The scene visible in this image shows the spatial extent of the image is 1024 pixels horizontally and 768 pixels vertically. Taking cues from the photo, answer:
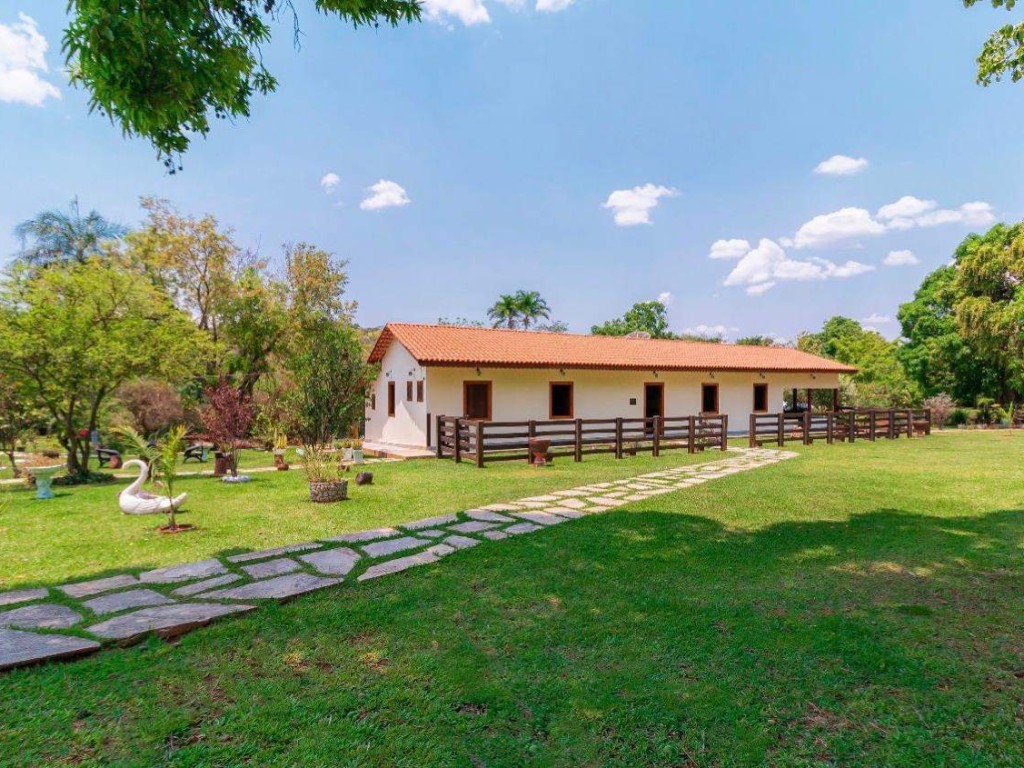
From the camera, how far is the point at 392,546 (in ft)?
16.4

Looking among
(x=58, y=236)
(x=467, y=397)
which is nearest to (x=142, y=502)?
(x=467, y=397)

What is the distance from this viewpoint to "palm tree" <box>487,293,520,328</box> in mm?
42531

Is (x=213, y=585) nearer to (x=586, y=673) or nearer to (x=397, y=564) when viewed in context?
(x=397, y=564)

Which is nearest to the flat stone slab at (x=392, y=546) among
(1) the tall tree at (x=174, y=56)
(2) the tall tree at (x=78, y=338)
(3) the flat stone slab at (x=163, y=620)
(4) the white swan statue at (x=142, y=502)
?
(3) the flat stone slab at (x=163, y=620)

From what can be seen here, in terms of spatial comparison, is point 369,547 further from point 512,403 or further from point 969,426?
point 969,426

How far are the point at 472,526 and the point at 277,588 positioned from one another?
2.36 metres

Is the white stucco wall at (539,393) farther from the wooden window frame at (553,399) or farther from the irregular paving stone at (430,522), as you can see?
the irregular paving stone at (430,522)

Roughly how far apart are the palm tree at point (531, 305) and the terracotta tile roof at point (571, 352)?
20941 mm

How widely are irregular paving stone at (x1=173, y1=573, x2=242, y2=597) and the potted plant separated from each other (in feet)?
10.4

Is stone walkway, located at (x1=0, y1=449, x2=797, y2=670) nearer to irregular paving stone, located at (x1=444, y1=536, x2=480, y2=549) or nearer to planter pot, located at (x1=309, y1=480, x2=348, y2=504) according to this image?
irregular paving stone, located at (x1=444, y1=536, x2=480, y2=549)

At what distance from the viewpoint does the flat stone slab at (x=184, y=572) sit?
4000 millimetres

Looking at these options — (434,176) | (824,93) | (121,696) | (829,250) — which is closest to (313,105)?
(434,176)

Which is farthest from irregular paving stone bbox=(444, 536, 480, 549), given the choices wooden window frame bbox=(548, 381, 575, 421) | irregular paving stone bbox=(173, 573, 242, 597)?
wooden window frame bbox=(548, 381, 575, 421)

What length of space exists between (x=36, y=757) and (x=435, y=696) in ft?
5.20
